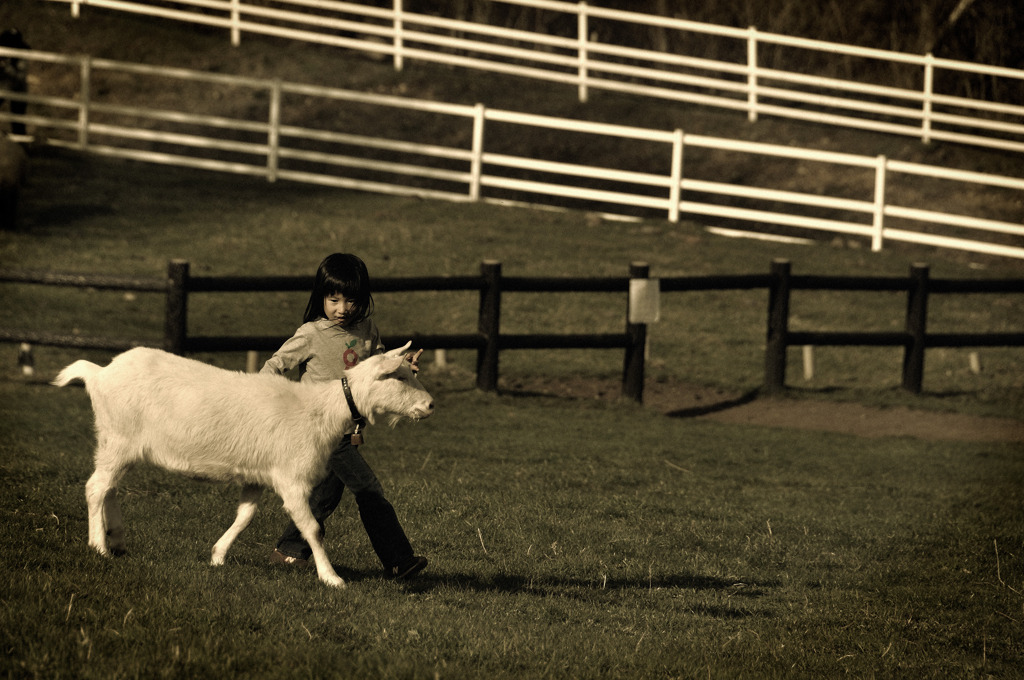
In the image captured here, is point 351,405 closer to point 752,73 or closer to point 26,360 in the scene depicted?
point 26,360

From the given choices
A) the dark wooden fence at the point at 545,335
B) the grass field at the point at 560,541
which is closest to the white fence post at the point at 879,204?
the grass field at the point at 560,541

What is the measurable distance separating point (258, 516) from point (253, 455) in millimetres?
1580

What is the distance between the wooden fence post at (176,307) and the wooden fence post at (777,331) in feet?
19.4

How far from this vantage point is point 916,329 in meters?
13.2

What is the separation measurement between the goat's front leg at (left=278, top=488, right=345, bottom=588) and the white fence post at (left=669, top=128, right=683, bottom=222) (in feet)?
48.3

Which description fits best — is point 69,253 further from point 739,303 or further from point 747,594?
point 747,594

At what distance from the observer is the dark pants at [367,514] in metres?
5.77

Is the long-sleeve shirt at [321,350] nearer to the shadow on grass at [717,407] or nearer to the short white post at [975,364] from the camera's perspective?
the shadow on grass at [717,407]

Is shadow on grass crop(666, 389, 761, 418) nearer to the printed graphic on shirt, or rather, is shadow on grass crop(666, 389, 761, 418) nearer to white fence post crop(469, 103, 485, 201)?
the printed graphic on shirt

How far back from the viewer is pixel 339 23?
2333cm

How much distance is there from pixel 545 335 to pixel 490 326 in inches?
21.4

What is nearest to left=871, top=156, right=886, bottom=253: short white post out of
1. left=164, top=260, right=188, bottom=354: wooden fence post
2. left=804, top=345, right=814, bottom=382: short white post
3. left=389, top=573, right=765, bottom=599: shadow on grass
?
left=804, top=345, right=814, bottom=382: short white post

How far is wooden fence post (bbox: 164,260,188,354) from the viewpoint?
10344 millimetres

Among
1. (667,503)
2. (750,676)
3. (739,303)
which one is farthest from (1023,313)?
(750,676)
